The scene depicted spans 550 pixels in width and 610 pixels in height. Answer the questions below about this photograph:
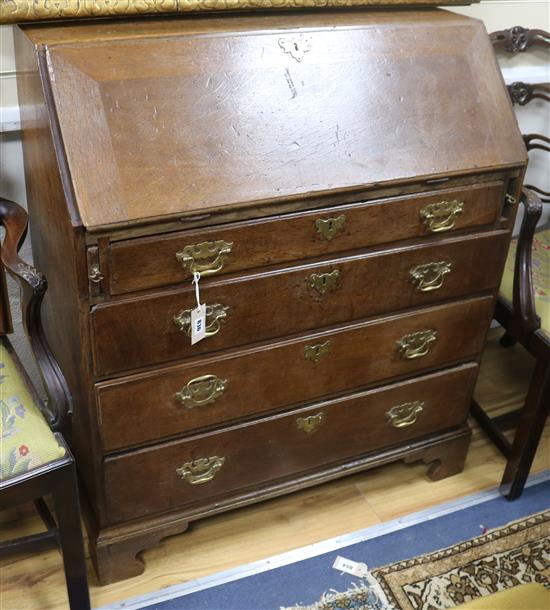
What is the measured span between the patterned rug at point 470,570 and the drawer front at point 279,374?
0.47m

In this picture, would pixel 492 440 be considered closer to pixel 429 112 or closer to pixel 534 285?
pixel 534 285

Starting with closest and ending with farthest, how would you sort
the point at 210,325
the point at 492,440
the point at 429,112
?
the point at 210,325 < the point at 429,112 < the point at 492,440

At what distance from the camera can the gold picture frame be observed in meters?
1.53

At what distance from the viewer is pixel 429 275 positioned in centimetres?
177

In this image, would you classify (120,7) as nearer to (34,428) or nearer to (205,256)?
(205,256)

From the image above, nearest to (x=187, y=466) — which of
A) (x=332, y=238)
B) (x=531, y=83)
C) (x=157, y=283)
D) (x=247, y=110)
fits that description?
(x=157, y=283)

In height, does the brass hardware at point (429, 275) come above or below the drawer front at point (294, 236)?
below

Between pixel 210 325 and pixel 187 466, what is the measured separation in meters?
0.38

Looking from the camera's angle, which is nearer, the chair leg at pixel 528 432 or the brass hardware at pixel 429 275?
the brass hardware at pixel 429 275

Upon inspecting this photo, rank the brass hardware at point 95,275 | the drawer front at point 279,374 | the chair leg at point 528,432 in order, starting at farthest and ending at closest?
the chair leg at point 528,432
the drawer front at point 279,374
the brass hardware at point 95,275

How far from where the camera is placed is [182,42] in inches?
59.7

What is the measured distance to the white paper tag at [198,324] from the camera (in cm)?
152

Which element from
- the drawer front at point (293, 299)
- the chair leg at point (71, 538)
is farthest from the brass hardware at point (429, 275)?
the chair leg at point (71, 538)

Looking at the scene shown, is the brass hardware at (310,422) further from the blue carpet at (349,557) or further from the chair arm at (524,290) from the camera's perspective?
the chair arm at (524,290)
